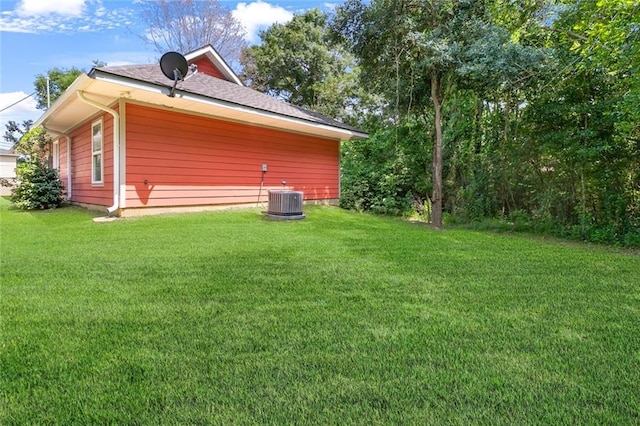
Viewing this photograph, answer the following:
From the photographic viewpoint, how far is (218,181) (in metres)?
7.64

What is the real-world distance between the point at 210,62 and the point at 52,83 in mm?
20751

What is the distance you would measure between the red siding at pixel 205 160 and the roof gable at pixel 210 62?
2.81 m

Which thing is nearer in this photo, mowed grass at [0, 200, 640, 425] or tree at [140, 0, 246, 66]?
mowed grass at [0, 200, 640, 425]

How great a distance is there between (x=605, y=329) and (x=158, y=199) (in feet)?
22.2

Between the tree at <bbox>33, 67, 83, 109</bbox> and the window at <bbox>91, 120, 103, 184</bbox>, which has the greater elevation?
the tree at <bbox>33, 67, 83, 109</bbox>

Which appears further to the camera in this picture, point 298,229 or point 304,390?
point 298,229

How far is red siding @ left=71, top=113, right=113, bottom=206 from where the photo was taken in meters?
6.80

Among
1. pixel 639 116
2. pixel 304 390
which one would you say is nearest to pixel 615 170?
pixel 639 116

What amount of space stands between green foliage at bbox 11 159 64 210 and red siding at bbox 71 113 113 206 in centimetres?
54

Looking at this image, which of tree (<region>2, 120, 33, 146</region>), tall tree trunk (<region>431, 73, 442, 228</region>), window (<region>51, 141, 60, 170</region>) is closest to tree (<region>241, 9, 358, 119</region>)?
window (<region>51, 141, 60, 170</region>)

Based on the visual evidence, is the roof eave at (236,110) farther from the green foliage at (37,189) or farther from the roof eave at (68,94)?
the green foliage at (37,189)

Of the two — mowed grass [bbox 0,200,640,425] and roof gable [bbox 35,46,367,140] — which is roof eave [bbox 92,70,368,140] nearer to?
roof gable [bbox 35,46,367,140]

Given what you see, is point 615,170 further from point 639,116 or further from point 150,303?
point 150,303

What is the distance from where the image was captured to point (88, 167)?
805cm
